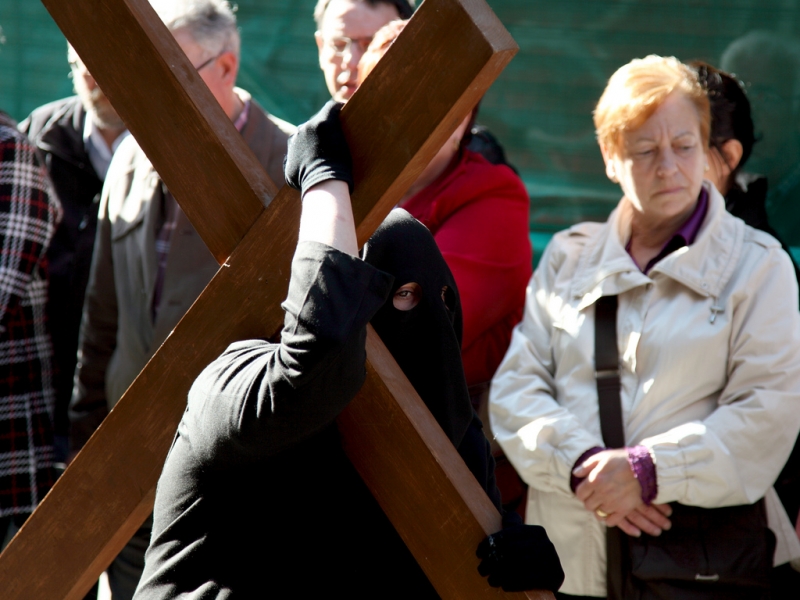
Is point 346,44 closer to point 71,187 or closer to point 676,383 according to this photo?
point 71,187

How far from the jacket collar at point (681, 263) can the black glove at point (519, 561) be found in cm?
122

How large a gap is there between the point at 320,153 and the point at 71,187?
7.24ft

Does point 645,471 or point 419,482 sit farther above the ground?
point 419,482

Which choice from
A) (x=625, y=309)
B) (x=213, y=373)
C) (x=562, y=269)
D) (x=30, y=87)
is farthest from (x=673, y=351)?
(x=30, y=87)

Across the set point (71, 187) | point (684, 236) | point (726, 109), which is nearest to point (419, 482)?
point (684, 236)

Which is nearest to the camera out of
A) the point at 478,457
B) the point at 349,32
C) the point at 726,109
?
the point at 478,457

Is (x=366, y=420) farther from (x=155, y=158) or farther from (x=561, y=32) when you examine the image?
(x=561, y=32)

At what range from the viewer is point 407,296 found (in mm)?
1273

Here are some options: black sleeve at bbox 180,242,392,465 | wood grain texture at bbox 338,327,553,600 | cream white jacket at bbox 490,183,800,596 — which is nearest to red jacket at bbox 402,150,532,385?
cream white jacket at bbox 490,183,800,596

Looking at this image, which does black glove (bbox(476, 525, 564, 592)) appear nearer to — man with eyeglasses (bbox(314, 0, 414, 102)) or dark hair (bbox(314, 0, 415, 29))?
man with eyeglasses (bbox(314, 0, 414, 102))

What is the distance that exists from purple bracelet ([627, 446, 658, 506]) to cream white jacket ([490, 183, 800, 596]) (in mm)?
16

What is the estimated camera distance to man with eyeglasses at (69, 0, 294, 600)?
2.38 metres

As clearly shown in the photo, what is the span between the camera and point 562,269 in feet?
8.02

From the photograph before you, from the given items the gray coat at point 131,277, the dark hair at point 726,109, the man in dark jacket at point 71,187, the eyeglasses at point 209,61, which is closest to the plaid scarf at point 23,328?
the gray coat at point 131,277
